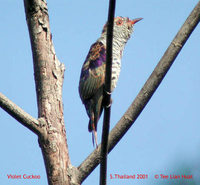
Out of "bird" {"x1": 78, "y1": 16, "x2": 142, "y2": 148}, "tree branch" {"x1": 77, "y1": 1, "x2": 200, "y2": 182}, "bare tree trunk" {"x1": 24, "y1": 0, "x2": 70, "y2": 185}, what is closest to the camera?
"tree branch" {"x1": 77, "y1": 1, "x2": 200, "y2": 182}

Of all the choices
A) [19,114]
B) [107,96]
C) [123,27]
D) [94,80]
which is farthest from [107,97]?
[123,27]

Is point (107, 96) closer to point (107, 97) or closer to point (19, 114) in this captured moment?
point (107, 97)

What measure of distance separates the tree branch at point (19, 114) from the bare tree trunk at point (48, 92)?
119 millimetres

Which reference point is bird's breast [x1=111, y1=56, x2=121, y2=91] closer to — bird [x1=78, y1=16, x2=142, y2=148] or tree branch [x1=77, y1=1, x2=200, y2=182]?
bird [x1=78, y1=16, x2=142, y2=148]

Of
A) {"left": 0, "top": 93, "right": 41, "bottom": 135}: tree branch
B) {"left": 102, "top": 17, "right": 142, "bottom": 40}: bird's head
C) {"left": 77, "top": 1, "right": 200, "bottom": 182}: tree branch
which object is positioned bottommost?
{"left": 0, "top": 93, "right": 41, "bottom": 135}: tree branch

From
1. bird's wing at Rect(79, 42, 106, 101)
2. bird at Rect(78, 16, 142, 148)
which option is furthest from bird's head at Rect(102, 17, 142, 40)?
bird's wing at Rect(79, 42, 106, 101)

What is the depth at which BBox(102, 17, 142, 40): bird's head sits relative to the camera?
16.8ft

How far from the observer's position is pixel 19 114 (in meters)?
3.31

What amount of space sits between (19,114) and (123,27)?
97.3 inches

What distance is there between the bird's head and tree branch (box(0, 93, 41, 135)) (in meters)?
2.07

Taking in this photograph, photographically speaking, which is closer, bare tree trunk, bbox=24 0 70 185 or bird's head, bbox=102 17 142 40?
bare tree trunk, bbox=24 0 70 185

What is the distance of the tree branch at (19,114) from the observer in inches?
126

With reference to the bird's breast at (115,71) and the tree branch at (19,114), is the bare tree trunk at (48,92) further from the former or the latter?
the bird's breast at (115,71)

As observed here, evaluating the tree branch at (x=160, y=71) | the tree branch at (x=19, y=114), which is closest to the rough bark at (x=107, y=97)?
the tree branch at (x=160, y=71)
